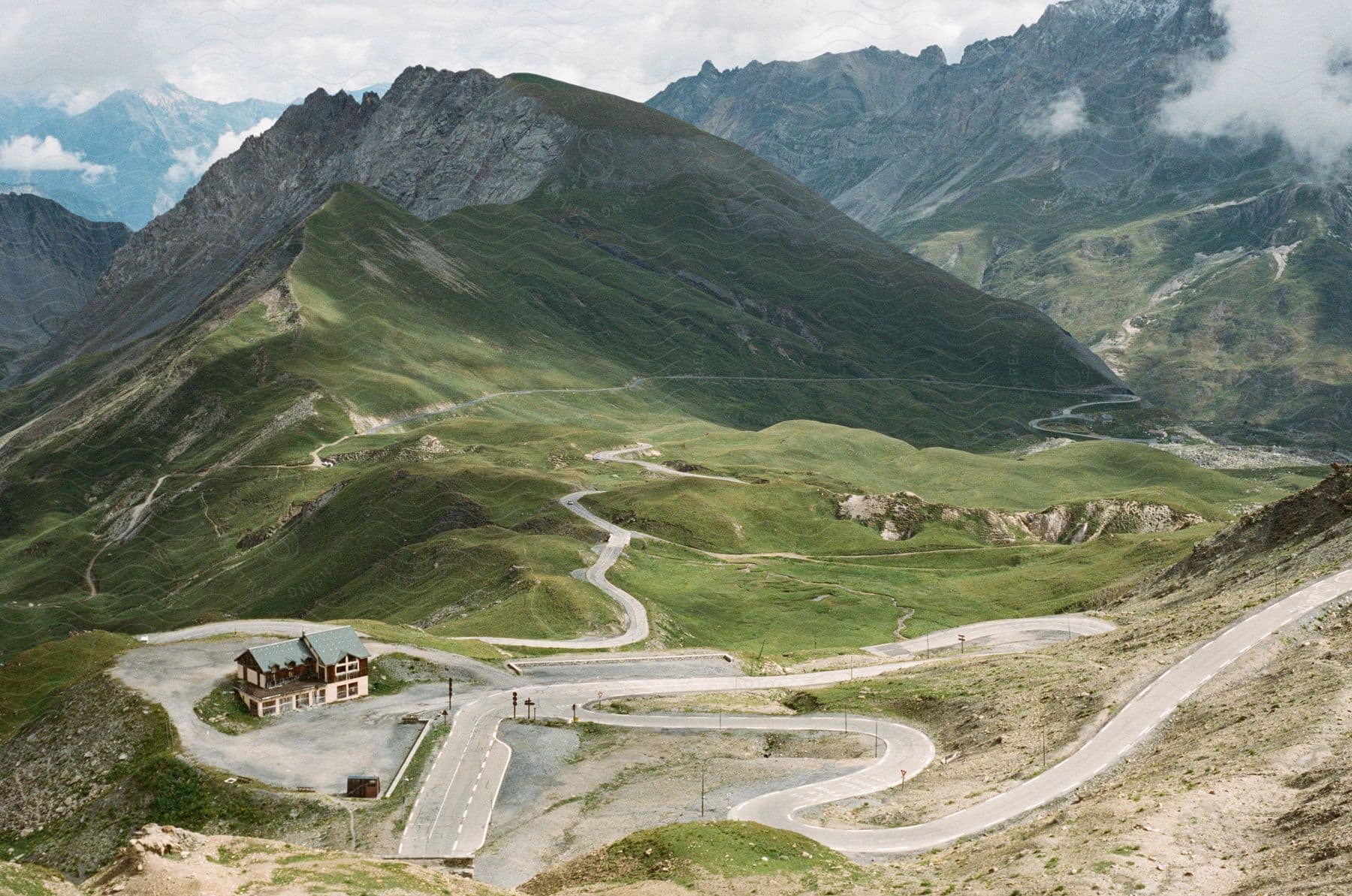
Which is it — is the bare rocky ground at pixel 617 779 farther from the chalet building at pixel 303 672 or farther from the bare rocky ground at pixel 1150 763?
the chalet building at pixel 303 672

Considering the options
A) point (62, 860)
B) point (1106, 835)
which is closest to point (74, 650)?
point (62, 860)

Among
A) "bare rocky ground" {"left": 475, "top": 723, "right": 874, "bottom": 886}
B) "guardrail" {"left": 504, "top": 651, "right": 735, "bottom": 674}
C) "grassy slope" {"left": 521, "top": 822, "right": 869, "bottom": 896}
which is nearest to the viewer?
"grassy slope" {"left": 521, "top": 822, "right": 869, "bottom": 896}

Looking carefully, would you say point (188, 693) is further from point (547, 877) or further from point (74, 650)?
point (547, 877)

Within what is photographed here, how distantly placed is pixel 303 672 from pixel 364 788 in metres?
20.4

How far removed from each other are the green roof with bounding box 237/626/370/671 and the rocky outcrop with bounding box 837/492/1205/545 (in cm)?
10943

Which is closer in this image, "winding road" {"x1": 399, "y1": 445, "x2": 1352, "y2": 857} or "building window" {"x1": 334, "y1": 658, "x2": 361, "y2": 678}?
"winding road" {"x1": 399, "y1": 445, "x2": 1352, "y2": 857}

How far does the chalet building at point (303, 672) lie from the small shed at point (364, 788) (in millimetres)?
16783

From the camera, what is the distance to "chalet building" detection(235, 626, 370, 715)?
86438 mm

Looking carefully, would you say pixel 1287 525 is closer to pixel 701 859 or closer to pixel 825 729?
pixel 825 729

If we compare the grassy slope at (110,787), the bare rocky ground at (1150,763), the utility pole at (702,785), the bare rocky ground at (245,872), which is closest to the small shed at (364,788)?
the grassy slope at (110,787)

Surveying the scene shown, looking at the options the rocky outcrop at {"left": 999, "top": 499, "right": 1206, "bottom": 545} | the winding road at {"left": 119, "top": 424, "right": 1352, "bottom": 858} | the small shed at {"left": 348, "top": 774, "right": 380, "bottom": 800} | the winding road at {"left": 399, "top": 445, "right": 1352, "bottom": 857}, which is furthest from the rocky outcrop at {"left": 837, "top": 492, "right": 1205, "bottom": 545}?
the small shed at {"left": 348, "top": 774, "right": 380, "bottom": 800}

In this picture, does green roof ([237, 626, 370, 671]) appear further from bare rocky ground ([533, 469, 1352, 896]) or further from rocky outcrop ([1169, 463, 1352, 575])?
rocky outcrop ([1169, 463, 1352, 575])

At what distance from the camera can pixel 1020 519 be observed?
195625mm

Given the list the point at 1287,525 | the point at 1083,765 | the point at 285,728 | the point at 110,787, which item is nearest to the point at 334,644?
the point at 285,728
